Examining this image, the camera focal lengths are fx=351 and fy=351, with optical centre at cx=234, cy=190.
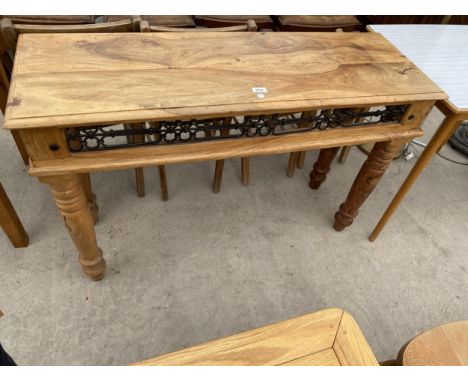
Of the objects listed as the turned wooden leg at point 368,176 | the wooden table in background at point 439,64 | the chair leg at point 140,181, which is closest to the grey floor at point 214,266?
the chair leg at point 140,181

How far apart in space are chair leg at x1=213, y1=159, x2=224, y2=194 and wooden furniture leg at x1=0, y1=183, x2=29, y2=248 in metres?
0.84

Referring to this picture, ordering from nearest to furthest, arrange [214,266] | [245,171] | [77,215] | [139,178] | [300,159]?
[77,215] < [214,266] < [139,178] < [245,171] < [300,159]

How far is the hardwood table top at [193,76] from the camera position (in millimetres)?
860

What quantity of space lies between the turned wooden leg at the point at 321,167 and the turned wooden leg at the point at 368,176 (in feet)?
0.78

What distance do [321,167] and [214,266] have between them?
2.31ft

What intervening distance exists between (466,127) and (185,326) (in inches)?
83.2

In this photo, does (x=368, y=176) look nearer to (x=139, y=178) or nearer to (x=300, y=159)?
(x=300, y=159)

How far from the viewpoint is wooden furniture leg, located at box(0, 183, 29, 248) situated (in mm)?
1243

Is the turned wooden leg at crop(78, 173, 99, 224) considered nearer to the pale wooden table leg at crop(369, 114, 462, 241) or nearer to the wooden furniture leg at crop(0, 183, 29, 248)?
the wooden furniture leg at crop(0, 183, 29, 248)

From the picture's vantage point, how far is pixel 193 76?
997mm

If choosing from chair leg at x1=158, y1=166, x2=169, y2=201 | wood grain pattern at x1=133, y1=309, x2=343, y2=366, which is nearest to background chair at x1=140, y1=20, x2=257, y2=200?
chair leg at x1=158, y1=166, x2=169, y2=201

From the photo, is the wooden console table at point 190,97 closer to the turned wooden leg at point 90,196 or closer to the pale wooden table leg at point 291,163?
the turned wooden leg at point 90,196

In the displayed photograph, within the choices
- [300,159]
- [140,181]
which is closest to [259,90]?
[140,181]
